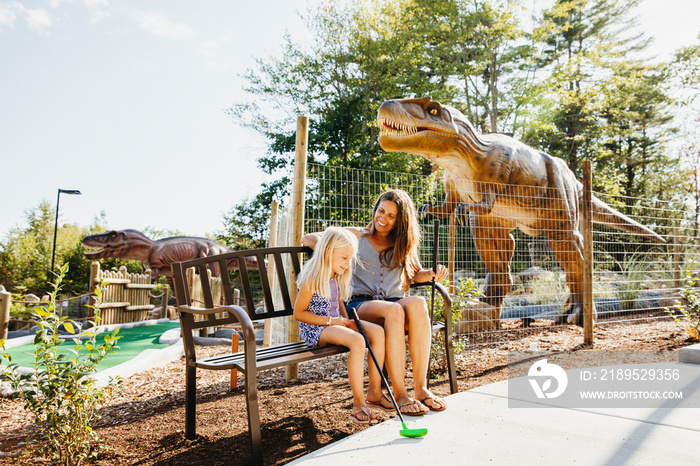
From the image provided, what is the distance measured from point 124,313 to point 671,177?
21.5 m

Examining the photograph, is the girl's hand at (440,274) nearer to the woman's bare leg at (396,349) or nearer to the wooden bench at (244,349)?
the wooden bench at (244,349)

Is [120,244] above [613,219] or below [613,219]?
below

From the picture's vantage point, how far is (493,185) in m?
5.64

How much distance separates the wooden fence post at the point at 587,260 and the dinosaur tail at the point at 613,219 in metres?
2.34

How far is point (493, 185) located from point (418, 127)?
128 cm

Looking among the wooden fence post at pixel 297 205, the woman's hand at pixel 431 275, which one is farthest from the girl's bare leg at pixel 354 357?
the wooden fence post at pixel 297 205

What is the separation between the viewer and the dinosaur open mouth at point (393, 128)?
4.88 meters

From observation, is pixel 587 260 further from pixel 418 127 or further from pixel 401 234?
pixel 401 234

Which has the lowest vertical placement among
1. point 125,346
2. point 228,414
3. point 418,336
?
point 125,346

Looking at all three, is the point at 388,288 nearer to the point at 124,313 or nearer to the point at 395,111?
the point at 395,111

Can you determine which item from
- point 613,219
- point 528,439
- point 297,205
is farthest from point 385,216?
point 613,219

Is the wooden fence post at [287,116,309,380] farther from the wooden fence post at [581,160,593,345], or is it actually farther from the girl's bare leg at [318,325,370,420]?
the wooden fence post at [581,160,593,345]

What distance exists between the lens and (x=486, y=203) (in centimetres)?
547

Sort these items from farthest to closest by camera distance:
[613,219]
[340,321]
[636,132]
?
1. [636,132]
2. [613,219]
3. [340,321]
